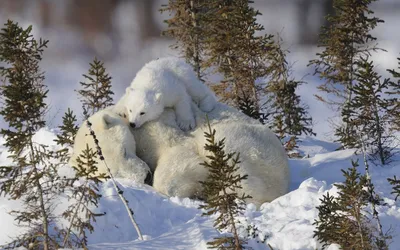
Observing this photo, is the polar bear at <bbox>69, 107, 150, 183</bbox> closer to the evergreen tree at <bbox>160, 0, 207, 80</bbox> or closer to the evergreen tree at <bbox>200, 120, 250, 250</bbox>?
the evergreen tree at <bbox>200, 120, 250, 250</bbox>

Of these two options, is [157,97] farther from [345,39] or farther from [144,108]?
[345,39]

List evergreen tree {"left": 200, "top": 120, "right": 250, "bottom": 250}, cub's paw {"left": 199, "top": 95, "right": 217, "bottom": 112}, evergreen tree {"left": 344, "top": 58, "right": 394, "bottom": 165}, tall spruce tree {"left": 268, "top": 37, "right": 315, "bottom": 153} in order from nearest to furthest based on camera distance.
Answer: evergreen tree {"left": 200, "top": 120, "right": 250, "bottom": 250}, cub's paw {"left": 199, "top": 95, "right": 217, "bottom": 112}, evergreen tree {"left": 344, "top": 58, "right": 394, "bottom": 165}, tall spruce tree {"left": 268, "top": 37, "right": 315, "bottom": 153}

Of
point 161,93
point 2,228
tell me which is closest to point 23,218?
point 2,228

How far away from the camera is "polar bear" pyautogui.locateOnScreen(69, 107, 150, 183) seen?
9.46 m

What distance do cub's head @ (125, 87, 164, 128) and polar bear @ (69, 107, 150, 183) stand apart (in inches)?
8.0

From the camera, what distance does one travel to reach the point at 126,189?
8195mm

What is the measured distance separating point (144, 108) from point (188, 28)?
1342 centimetres

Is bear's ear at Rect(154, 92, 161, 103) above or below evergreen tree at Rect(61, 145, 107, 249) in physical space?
above

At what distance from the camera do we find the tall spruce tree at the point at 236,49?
18.5 metres

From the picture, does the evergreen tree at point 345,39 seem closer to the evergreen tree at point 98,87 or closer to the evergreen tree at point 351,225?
the evergreen tree at point 98,87

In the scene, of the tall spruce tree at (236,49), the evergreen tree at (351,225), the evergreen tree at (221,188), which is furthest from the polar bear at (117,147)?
the tall spruce tree at (236,49)

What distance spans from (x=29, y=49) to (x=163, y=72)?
3.82 metres

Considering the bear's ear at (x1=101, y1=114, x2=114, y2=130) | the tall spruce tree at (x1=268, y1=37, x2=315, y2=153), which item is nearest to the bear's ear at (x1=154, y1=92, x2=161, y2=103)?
the bear's ear at (x1=101, y1=114, x2=114, y2=130)

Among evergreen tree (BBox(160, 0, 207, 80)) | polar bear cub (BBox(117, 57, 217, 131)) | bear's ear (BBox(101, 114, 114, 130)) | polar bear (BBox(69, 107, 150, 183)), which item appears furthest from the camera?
evergreen tree (BBox(160, 0, 207, 80))
